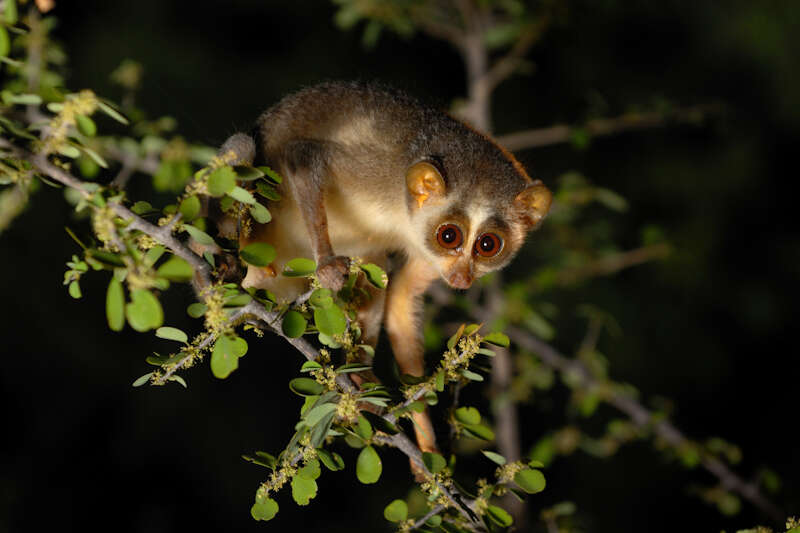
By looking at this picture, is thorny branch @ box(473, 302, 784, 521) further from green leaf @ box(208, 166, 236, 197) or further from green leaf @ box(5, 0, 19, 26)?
green leaf @ box(5, 0, 19, 26)

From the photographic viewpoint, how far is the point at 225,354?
1562mm

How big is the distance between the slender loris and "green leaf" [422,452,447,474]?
601 millimetres

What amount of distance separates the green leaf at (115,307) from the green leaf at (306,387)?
0.44 m

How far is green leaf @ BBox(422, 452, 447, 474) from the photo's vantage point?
1746mm

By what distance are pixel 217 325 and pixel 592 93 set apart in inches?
108

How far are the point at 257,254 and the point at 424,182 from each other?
0.99 meters

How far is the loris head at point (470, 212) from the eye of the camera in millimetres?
2500

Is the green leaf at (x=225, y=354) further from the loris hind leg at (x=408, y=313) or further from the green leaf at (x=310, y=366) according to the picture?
the loris hind leg at (x=408, y=313)

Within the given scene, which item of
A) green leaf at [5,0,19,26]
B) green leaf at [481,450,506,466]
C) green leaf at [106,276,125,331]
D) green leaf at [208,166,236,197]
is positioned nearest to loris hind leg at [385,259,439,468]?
green leaf at [481,450,506,466]

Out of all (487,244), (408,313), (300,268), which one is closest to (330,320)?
(300,268)

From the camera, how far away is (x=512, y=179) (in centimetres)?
A: 274

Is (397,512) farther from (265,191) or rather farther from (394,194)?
(394,194)

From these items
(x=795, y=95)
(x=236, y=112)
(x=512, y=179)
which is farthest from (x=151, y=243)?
(x=795, y=95)

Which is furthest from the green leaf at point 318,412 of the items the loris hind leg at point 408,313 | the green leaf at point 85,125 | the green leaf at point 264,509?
the loris hind leg at point 408,313
